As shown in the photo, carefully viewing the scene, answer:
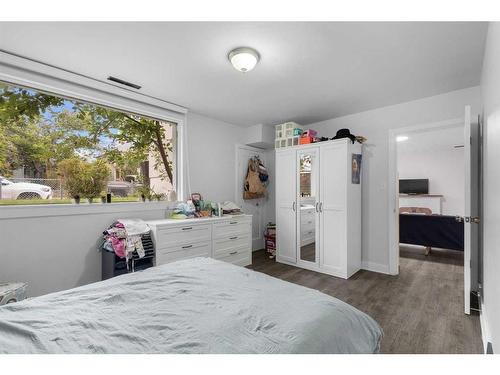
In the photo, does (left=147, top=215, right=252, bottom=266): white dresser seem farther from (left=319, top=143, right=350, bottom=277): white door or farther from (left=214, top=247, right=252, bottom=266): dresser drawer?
(left=319, top=143, right=350, bottom=277): white door

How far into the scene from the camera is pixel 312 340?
0.92m

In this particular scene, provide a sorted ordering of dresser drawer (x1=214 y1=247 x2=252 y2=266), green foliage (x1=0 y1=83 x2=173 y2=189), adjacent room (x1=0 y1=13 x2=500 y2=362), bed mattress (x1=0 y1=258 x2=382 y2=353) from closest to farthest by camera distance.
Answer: bed mattress (x1=0 y1=258 x2=382 y2=353) → adjacent room (x1=0 y1=13 x2=500 y2=362) → green foliage (x1=0 y1=83 x2=173 y2=189) → dresser drawer (x1=214 y1=247 x2=252 y2=266)

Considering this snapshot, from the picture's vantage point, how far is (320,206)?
3492 mm

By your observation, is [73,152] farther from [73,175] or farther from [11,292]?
Result: [11,292]

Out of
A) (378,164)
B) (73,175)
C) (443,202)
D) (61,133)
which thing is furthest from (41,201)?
(443,202)

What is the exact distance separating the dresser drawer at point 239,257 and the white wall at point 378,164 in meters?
1.75

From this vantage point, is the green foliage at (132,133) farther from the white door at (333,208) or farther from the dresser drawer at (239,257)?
the white door at (333,208)

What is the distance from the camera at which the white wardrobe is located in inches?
128

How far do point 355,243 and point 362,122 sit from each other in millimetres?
1810

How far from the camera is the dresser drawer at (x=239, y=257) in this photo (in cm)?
346

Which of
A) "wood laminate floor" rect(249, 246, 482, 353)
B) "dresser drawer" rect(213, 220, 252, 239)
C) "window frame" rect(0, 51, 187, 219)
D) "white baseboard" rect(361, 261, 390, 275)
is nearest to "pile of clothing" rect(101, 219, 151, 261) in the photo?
"window frame" rect(0, 51, 187, 219)

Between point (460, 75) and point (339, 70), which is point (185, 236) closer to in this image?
point (339, 70)

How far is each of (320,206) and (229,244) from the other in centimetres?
143

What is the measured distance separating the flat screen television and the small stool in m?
8.17
